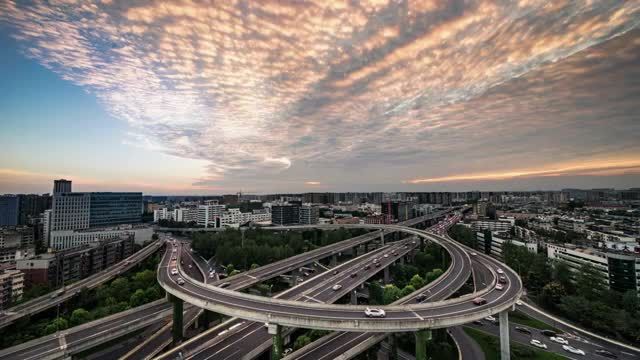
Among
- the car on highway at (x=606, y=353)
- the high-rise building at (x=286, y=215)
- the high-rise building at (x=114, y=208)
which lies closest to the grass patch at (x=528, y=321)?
the car on highway at (x=606, y=353)

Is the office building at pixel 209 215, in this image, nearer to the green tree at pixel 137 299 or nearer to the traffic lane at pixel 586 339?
the green tree at pixel 137 299

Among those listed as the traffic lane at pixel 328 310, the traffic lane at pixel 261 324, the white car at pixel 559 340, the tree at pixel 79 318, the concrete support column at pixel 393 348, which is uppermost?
the traffic lane at pixel 328 310

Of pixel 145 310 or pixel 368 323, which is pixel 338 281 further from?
pixel 145 310

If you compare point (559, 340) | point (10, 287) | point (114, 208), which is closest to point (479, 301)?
point (559, 340)

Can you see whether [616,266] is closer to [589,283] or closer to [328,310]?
[589,283]

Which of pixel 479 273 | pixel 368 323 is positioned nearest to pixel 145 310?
pixel 368 323

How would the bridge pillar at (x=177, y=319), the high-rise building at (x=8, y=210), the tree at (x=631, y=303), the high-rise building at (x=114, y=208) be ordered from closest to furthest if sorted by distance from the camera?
the bridge pillar at (x=177, y=319), the tree at (x=631, y=303), the high-rise building at (x=8, y=210), the high-rise building at (x=114, y=208)
